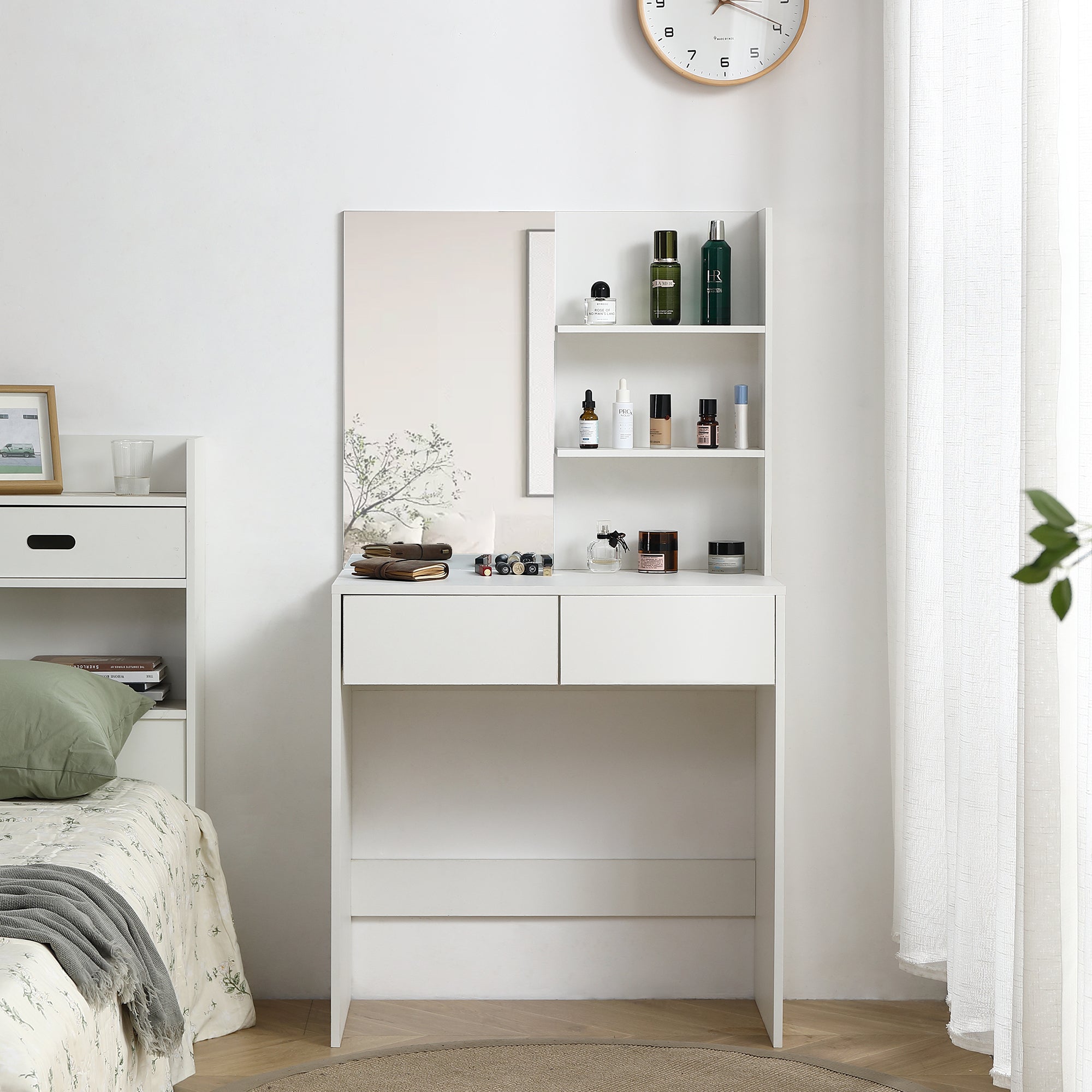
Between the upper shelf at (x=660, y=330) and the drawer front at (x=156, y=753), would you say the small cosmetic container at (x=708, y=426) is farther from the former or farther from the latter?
the drawer front at (x=156, y=753)

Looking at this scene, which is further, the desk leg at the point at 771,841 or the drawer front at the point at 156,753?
the drawer front at the point at 156,753

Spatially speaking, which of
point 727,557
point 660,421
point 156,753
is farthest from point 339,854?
point 660,421

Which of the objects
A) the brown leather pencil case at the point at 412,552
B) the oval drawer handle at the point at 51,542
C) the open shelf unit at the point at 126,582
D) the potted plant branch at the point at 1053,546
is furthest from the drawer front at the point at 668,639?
the potted plant branch at the point at 1053,546

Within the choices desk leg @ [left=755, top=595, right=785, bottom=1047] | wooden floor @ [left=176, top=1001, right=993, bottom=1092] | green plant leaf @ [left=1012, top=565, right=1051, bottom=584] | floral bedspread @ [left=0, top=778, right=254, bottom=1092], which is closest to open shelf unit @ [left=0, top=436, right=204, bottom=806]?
floral bedspread @ [left=0, top=778, right=254, bottom=1092]

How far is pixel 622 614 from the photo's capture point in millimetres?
2355

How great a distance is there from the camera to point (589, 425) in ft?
8.57

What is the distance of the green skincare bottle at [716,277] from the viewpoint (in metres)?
2.58

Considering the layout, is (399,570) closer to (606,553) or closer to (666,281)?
(606,553)

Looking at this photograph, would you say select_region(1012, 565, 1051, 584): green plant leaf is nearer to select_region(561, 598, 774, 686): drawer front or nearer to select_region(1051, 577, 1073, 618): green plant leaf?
select_region(1051, 577, 1073, 618): green plant leaf

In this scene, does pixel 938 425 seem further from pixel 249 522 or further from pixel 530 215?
pixel 249 522

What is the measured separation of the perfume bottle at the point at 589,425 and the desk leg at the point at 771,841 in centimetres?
60

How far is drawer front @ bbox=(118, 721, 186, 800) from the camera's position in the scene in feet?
8.35

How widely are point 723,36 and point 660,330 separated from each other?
2.46 ft

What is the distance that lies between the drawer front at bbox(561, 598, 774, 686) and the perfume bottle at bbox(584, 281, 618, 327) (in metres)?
0.69
